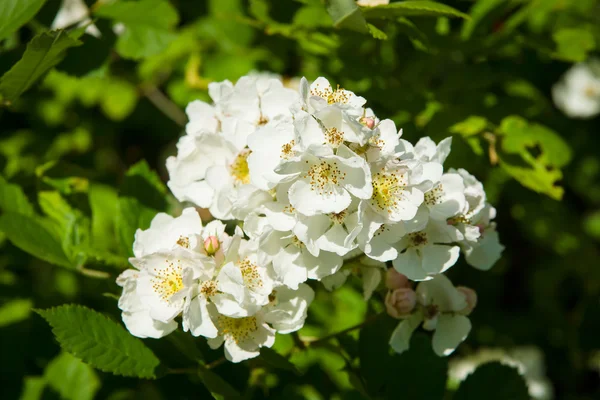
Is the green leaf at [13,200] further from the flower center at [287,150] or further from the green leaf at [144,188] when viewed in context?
the flower center at [287,150]

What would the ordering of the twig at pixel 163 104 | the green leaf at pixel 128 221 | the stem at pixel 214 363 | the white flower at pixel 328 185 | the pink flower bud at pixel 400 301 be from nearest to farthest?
1. the white flower at pixel 328 185
2. the pink flower bud at pixel 400 301
3. the stem at pixel 214 363
4. the green leaf at pixel 128 221
5. the twig at pixel 163 104

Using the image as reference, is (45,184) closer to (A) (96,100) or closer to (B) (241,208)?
(B) (241,208)

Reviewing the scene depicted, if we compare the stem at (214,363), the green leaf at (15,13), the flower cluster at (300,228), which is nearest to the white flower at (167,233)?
the flower cluster at (300,228)

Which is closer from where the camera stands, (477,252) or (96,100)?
(477,252)

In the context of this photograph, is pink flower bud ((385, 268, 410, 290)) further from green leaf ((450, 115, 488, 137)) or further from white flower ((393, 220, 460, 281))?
green leaf ((450, 115, 488, 137))

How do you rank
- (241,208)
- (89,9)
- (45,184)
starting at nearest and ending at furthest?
(241,208), (45,184), (89,9)

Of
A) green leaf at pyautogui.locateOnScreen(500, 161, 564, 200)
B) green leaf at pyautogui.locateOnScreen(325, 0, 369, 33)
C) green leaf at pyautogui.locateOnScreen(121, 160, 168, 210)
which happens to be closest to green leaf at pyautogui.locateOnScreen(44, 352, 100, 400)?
green leaf at pyautogui.locateOnScreen(121, 160, 168, 210)

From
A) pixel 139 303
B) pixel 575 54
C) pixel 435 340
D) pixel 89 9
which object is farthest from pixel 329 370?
pixel 89 9

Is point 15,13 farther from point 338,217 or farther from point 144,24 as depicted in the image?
point 338,217
